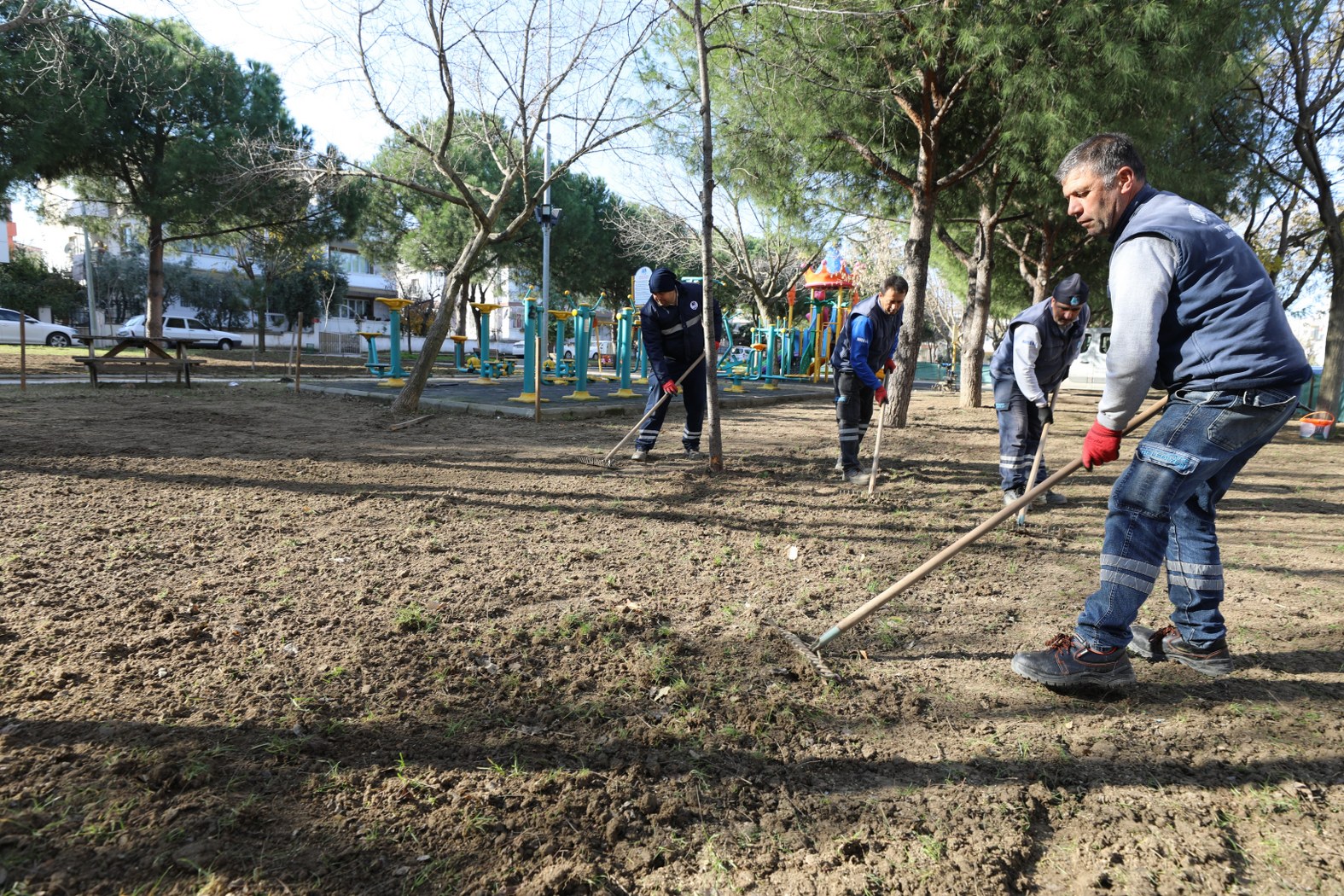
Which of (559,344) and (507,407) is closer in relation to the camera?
(507,407)

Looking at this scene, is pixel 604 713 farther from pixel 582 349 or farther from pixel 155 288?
pixel 155 288

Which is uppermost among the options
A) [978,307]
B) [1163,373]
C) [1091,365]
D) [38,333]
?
[978,307]

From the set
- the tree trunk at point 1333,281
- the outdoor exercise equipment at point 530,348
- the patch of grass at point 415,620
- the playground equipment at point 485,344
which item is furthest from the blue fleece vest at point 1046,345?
the playground equipment at point 485,344

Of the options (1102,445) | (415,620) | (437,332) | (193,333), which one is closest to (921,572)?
(1102,445)

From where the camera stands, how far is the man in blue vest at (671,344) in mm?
6508

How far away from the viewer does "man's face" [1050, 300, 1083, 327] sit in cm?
484

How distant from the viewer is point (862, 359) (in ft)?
19.2

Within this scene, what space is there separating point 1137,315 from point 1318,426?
11833 millimetres

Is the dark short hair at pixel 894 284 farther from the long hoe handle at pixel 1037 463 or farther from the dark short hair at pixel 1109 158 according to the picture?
the dark short hair at pixel 1109 158

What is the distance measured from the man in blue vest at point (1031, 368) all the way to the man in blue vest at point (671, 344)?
8.27ft

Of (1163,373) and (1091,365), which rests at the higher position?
(1091,365)

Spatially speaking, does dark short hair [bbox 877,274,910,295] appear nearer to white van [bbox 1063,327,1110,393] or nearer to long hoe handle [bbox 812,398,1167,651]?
long hoe handle [bbox 812,398,1167,651]

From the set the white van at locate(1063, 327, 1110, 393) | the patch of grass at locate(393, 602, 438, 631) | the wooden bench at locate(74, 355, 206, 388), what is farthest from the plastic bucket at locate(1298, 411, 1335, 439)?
the wooden bench at locate(74, 355, 206, 388)

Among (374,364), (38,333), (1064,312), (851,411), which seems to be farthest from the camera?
(38,333)
